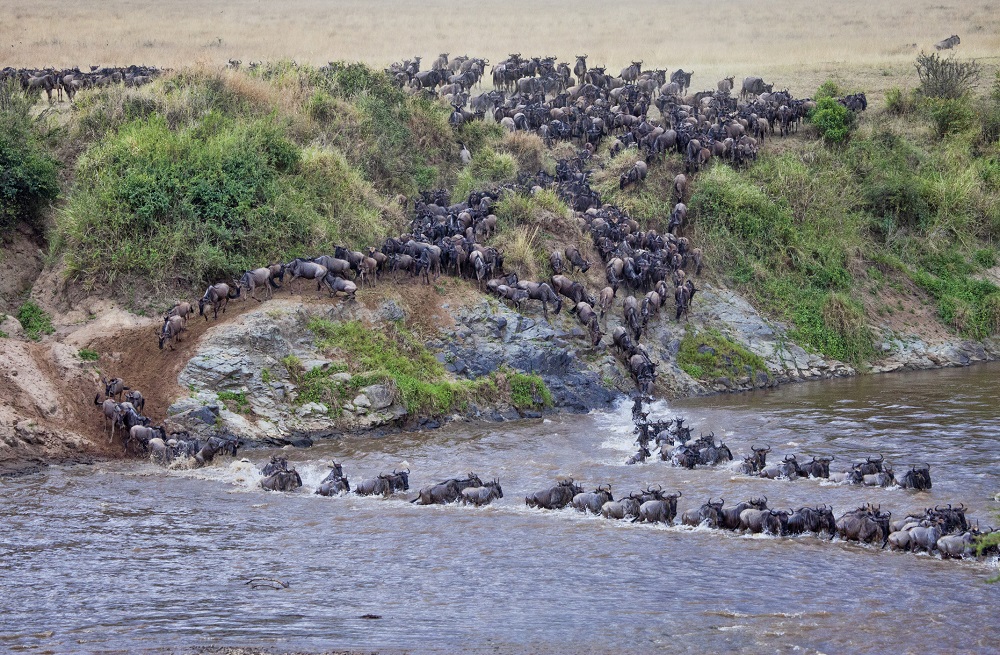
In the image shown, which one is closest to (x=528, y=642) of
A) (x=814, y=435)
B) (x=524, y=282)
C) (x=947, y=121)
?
(x=814, y=435)

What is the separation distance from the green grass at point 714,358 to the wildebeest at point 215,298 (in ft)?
31.2

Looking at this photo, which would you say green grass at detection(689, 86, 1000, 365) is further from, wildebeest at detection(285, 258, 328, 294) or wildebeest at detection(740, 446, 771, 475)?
wildebeest at detection(285, 258, 328, 294)

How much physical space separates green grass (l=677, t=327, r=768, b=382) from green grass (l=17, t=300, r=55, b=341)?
12.7 m

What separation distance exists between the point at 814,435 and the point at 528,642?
9.88 metres

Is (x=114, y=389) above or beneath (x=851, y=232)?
beneath

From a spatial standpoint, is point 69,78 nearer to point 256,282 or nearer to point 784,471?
point 256,282

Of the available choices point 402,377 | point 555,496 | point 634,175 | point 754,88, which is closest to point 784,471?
point 555,496

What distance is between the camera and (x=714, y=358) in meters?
23.1

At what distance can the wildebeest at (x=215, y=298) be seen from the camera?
1981 centimetres

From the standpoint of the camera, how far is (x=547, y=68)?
118ft

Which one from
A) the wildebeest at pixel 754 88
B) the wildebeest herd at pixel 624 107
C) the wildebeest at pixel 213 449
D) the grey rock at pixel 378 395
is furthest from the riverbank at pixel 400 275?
the wildebeest at pixel 754 88

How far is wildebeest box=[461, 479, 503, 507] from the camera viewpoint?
48.8ft

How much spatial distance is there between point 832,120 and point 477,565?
903 inches

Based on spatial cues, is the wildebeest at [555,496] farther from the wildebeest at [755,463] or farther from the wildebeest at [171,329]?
the wildebeest at [171,329]
